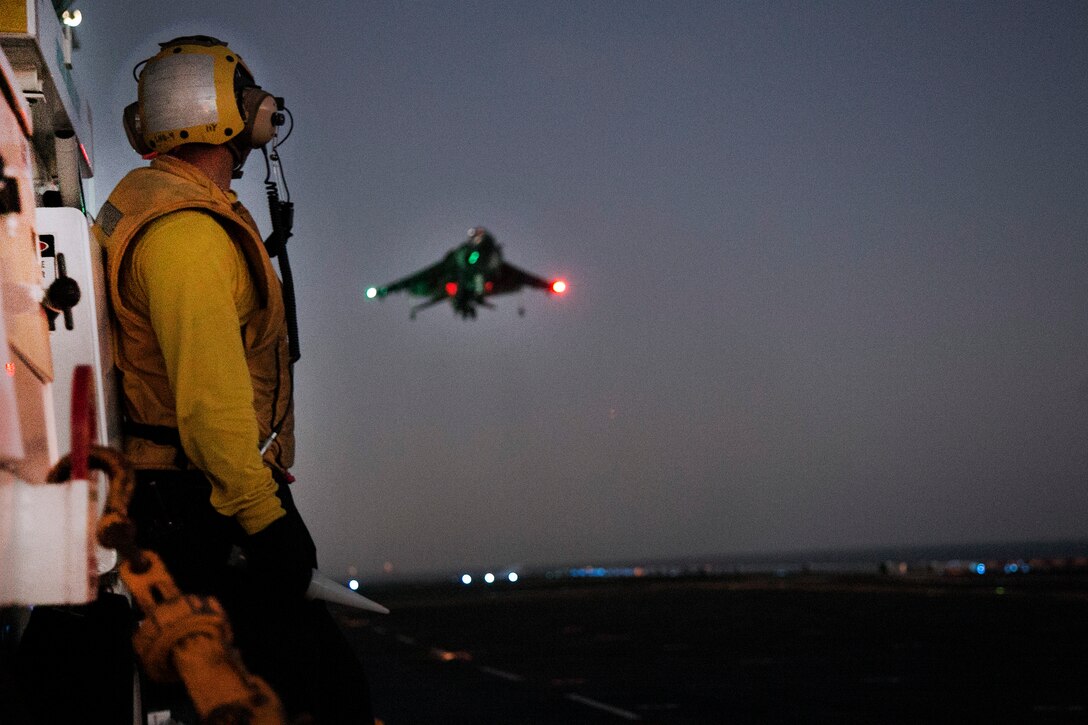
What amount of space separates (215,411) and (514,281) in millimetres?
39798

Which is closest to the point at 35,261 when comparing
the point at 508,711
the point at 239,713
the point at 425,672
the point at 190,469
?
the point at 190,469

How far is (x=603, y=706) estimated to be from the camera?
10281 millimetres

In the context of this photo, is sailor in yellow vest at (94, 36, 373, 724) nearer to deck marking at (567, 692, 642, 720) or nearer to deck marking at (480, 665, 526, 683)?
deck marking at (567, 692, 642, 720)

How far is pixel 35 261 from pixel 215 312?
504 mm

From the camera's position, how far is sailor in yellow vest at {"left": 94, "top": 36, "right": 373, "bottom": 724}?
3.23 metres

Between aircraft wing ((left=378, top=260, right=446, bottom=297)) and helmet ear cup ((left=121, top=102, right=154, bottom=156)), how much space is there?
39.0 metres

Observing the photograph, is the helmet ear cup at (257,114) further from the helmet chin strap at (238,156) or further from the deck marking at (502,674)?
the deck marking at (502,674)

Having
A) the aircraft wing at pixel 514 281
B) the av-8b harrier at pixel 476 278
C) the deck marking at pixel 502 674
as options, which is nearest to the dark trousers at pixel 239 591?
the deck marking at pixel 502 674

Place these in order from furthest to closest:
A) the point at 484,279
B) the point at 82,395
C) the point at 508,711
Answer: the point at 484,279
the point at 508,711
the point at 82,395

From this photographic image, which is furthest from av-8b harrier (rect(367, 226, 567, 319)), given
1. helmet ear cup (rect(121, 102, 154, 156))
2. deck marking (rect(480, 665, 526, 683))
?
helmet ear cup (rect(121, 102, 154, 156))

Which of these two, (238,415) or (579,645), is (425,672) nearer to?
(579,645)

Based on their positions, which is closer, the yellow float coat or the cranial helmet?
the yellow float coat

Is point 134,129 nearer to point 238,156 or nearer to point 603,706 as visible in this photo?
point 238,156

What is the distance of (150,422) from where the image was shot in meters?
3.56
